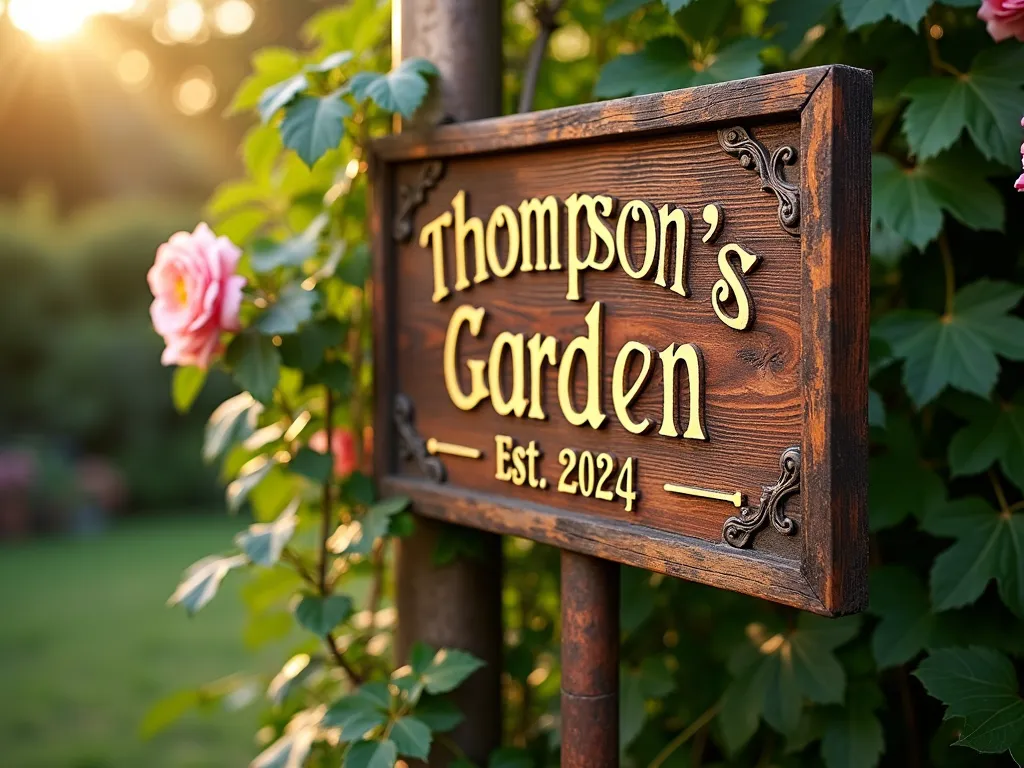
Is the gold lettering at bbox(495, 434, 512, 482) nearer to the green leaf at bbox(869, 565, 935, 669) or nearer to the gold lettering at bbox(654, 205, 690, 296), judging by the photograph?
the gold lettering at bbox(654, 205, 690, 296)

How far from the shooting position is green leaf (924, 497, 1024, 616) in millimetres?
1090

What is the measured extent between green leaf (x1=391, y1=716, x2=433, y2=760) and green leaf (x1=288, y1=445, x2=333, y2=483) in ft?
1.10

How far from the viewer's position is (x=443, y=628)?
1367 millimetres

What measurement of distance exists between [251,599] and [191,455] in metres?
4.43

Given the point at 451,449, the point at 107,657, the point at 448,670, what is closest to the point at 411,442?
the point at 451,449

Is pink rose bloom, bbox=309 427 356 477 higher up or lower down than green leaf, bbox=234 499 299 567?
higher up

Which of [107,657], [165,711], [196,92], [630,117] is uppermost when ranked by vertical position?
[196,92]

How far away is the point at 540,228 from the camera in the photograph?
1.11 metres

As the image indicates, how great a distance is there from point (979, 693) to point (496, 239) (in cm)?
68

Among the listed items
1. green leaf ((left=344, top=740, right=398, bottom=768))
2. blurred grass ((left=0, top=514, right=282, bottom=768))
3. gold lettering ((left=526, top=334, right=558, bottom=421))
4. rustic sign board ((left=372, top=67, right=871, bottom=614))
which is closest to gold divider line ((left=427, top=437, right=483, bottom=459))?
rustic sign board ((left=372, top=67, right=871, bottom=614))

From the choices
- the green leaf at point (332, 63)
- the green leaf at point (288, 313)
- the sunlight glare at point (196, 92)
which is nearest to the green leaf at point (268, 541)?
the green leaf at point (288, 313)

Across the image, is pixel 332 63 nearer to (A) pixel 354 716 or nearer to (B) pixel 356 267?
(B) pixel 356 267

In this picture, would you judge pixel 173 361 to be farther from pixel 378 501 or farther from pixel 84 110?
pixel 84 110

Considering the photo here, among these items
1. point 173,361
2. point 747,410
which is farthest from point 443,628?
point 747,410
